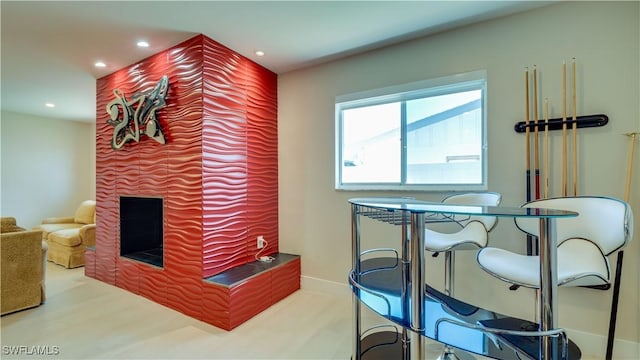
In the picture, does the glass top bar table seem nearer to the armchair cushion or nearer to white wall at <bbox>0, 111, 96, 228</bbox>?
the armchair cushion

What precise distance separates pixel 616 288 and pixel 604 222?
0.71 meters

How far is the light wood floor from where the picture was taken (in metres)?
2.11

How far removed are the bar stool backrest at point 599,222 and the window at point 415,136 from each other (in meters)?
0.83

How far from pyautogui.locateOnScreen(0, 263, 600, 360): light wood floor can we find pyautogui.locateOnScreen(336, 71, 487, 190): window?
138 cm

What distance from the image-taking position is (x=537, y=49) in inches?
89.4

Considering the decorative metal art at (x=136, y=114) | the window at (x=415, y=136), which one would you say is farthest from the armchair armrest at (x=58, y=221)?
the window at (x=415, y=136)

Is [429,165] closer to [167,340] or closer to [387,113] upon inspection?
[387,113]

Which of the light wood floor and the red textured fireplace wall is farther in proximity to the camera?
the red textured fireplace wall

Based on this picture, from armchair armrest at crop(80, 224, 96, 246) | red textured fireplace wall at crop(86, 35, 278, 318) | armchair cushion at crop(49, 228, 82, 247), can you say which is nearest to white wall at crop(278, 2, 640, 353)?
red textured fireplace wall at crop(86, 35, 278, 318)

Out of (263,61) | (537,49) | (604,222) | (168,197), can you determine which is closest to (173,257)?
(168,197)

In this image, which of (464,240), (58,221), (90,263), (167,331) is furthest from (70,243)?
(464,240)

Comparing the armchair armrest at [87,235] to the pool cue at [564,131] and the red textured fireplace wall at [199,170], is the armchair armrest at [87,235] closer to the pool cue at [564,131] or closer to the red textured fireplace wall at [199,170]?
the red textured fireplace wall at [199,170]

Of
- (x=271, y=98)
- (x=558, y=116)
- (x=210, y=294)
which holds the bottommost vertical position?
(x=210, y=294)

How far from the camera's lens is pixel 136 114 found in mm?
3139
